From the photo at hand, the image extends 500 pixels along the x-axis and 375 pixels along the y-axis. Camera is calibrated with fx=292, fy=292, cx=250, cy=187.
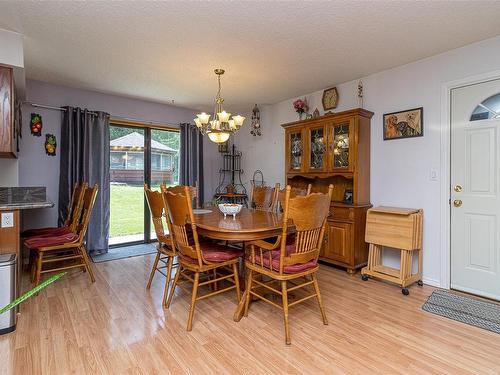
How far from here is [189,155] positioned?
4945 mm

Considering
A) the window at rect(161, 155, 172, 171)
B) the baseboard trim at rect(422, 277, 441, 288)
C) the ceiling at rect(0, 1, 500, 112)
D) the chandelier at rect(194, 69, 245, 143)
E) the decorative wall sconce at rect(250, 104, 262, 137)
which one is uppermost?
the ceiling at rect(0, 1, 500, 112)

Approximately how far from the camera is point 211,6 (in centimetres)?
211

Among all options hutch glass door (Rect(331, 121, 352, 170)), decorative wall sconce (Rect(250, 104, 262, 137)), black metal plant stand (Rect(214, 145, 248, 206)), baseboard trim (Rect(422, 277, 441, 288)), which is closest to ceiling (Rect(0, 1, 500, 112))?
hutch glass door (Rect(331, 121, 352, 170))

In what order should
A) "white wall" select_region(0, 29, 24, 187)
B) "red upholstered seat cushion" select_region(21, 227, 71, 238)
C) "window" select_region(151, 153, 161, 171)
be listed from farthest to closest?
"window" select_region(151, 153, 161, 171), "red upholstered seat cushion" select_region(21, 227, 71, 238), "white wall" select_region(0, 29, 24, 187)

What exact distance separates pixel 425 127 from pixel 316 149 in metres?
1.22

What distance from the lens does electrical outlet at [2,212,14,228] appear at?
2.30 meters

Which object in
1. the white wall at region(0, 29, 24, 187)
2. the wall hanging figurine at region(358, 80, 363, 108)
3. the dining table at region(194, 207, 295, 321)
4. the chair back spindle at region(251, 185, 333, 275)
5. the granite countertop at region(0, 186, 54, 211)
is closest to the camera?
the chair back spindle at region(251, 185, 333, 275)

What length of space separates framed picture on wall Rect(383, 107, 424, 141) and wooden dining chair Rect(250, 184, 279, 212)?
145 centimetres

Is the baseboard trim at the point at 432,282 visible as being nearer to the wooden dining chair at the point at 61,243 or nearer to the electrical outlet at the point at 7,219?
the wooden dining chair at the point at 61,243

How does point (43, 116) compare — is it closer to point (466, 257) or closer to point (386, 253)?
point (386, 253)

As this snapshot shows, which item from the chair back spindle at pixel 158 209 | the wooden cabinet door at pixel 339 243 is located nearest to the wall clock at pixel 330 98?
the wooden cabinet door at pixel 339 243

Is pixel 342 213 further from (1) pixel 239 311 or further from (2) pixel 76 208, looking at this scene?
(2) pixel 76 208

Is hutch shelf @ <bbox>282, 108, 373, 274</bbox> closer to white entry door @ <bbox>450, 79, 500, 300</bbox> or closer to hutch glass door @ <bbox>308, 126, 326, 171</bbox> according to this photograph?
hutch glass door @ <bbox>308, 126, 326, 171</bbox>

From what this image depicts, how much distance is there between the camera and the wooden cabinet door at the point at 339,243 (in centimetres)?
330
